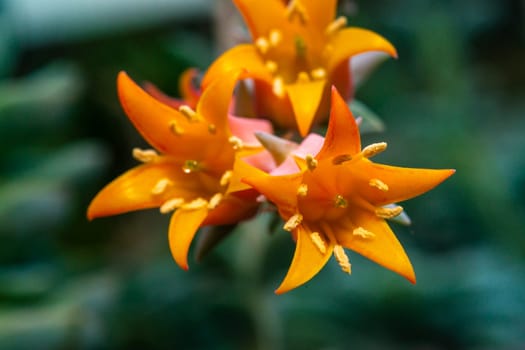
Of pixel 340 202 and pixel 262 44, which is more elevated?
pixel 262 44

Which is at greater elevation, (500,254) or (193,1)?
(193,1)

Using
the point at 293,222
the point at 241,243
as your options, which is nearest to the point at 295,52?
the point at 293,222

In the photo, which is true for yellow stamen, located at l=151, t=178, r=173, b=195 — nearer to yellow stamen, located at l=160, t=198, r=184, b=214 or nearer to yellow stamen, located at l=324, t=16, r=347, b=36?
yellow stamen, located at l=160, t=198, r=184, b=214

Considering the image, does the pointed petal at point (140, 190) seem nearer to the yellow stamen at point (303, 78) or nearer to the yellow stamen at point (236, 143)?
the yellow stamen at point (236, 143)

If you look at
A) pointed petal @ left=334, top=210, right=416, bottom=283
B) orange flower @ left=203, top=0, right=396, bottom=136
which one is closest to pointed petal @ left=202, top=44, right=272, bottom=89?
orange flower @ left=203, top=0, right=396, bottom=136

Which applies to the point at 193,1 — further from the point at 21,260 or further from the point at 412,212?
the point at 21,260

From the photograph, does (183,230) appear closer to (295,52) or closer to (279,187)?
(279,187)

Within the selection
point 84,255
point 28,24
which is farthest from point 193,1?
point 84,255
